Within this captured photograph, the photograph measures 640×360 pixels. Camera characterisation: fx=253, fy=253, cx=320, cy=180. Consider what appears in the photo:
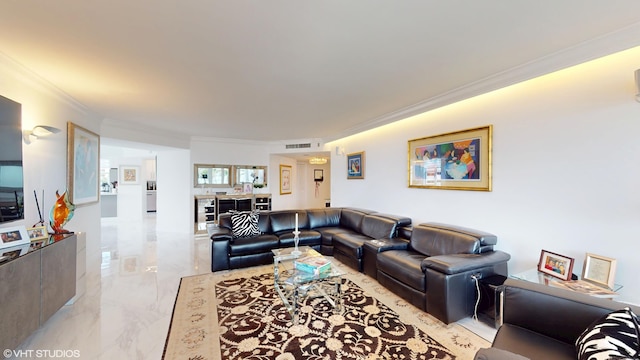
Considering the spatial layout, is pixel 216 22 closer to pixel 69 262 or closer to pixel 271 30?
pixel 271 30

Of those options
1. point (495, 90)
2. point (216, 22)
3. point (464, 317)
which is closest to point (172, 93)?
point (216, 22)

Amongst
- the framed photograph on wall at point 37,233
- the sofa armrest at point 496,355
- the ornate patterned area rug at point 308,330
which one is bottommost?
the ornate patterned area rug at point 308,330

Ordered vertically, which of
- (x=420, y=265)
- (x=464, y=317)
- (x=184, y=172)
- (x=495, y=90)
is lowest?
(x=464, y=317)

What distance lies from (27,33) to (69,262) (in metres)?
2.17

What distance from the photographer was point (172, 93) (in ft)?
10.9

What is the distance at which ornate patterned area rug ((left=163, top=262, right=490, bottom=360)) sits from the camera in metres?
2.08

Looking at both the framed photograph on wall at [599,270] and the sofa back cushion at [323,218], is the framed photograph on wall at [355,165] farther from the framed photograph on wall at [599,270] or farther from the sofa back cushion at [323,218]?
the framed photograph on wall at [599,270]

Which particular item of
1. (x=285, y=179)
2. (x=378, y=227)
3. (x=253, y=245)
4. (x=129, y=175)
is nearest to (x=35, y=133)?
(x=253, y=245)

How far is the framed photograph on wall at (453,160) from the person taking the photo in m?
3.17

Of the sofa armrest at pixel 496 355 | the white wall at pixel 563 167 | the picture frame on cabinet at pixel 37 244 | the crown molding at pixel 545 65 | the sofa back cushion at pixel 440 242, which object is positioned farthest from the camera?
the sofa back cushion at pixel 440 242

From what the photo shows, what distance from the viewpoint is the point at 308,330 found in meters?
2.38

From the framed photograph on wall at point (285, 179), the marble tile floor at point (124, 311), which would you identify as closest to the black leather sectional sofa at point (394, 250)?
the marble tile floor at point (124, 311)

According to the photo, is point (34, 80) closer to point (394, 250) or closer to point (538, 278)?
point (394, 250)

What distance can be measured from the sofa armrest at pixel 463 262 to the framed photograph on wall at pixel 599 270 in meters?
0.61
